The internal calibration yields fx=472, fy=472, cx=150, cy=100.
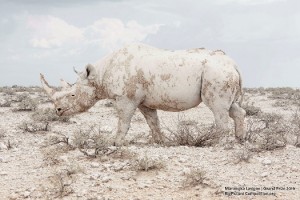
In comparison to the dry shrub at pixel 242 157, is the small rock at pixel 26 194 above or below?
below

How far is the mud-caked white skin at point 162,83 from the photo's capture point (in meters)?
8.43

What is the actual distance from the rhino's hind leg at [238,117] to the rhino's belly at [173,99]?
80cm

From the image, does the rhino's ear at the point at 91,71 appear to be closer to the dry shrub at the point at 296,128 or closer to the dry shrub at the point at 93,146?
the dry shrub at the point at 93,146

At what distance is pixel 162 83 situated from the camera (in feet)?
27.9

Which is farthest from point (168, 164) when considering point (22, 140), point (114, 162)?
point (22, 140)

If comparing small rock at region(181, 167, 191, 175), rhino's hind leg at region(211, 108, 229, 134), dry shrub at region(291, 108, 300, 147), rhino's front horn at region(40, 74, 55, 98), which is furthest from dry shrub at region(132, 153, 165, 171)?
rhino's front horn at region(40, 74, 55, 98)

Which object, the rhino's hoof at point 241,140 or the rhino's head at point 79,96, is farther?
the rhino's head at point 79,96

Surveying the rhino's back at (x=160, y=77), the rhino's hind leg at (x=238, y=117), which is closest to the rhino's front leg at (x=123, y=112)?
the rhino's back at (x=160, y=77)

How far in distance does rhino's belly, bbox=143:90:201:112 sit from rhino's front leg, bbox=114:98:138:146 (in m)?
0.32

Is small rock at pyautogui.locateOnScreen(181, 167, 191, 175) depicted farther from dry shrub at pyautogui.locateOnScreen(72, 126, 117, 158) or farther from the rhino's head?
the rhino's head

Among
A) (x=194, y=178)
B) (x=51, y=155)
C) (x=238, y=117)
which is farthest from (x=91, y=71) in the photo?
(x=194, y=178)

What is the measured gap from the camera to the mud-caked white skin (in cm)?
843

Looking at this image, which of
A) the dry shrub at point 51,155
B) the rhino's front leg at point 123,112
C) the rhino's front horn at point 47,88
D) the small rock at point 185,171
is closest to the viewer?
the small rock at point 185,171

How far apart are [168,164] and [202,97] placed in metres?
1.95
